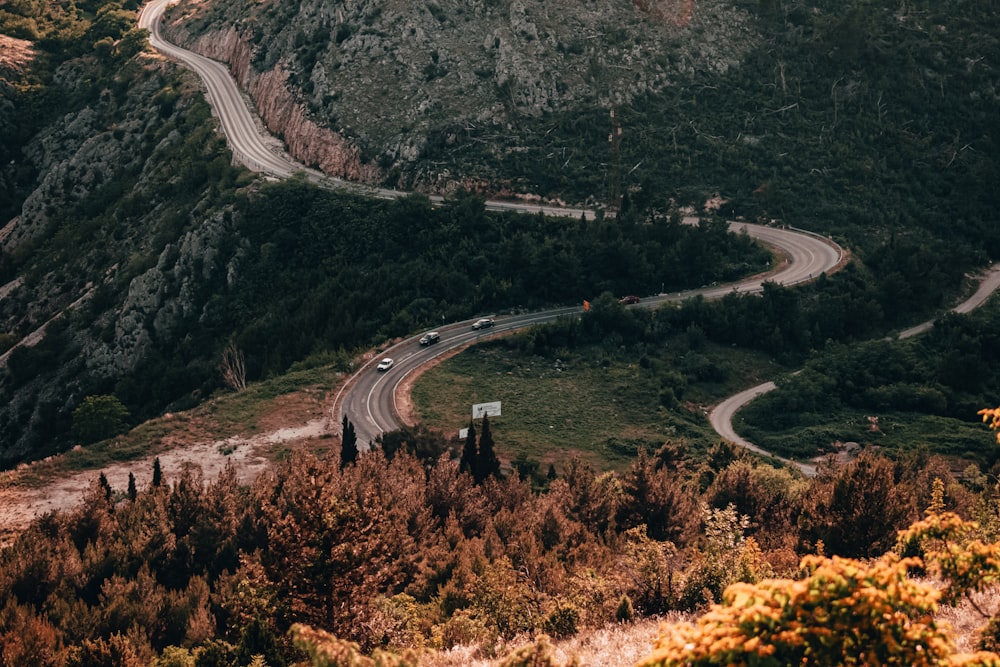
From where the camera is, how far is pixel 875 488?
44719 millimetres

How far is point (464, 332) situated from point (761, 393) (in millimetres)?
35408

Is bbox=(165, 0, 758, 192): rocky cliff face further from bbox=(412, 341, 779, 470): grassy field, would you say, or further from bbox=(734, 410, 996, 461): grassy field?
bbox=(734, 410, 996, 461): grassy field

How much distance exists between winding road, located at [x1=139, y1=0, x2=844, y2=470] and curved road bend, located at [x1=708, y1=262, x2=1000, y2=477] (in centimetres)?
33

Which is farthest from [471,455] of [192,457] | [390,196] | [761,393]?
[390,196]

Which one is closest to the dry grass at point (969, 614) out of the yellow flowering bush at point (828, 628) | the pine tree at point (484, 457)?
the yellow flowering bush at point (828, 628)

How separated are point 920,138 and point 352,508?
5318 inches

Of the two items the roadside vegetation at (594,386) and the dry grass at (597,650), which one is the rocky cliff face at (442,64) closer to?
the roadside vegetation at (594,386)

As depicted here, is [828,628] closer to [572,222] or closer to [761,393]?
[761,393]

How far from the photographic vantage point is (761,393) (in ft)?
310

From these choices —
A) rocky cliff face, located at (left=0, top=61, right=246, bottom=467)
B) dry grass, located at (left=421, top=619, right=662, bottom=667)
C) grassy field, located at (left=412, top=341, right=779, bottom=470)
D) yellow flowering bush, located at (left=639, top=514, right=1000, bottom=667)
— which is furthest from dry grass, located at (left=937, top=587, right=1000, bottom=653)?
rocky cliff face, located at (left=0, top=61, right=246, bottom=467)

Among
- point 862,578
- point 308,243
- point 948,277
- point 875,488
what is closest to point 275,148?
point 308,243

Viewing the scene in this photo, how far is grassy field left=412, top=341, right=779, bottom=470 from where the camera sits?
81.0m

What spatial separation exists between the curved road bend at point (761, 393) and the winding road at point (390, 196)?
0.33 metres

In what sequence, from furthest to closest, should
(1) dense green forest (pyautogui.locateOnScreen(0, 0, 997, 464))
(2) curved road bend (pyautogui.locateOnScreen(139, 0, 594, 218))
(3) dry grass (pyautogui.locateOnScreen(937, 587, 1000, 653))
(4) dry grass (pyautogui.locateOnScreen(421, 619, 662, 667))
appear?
(2) curved road bend (pyautogui.locateOnScreen(139, 0, 594, 218))
(1) dense green forest (pyautogui.locateOnScreen(0, 0, 997, 464))
(4) dry grass (pyautogui.locateOnScreen(421, 619, 662, 667))
(3) dry grass (pyautogui.locateOnScreen(937, 587, 1000, 653))
